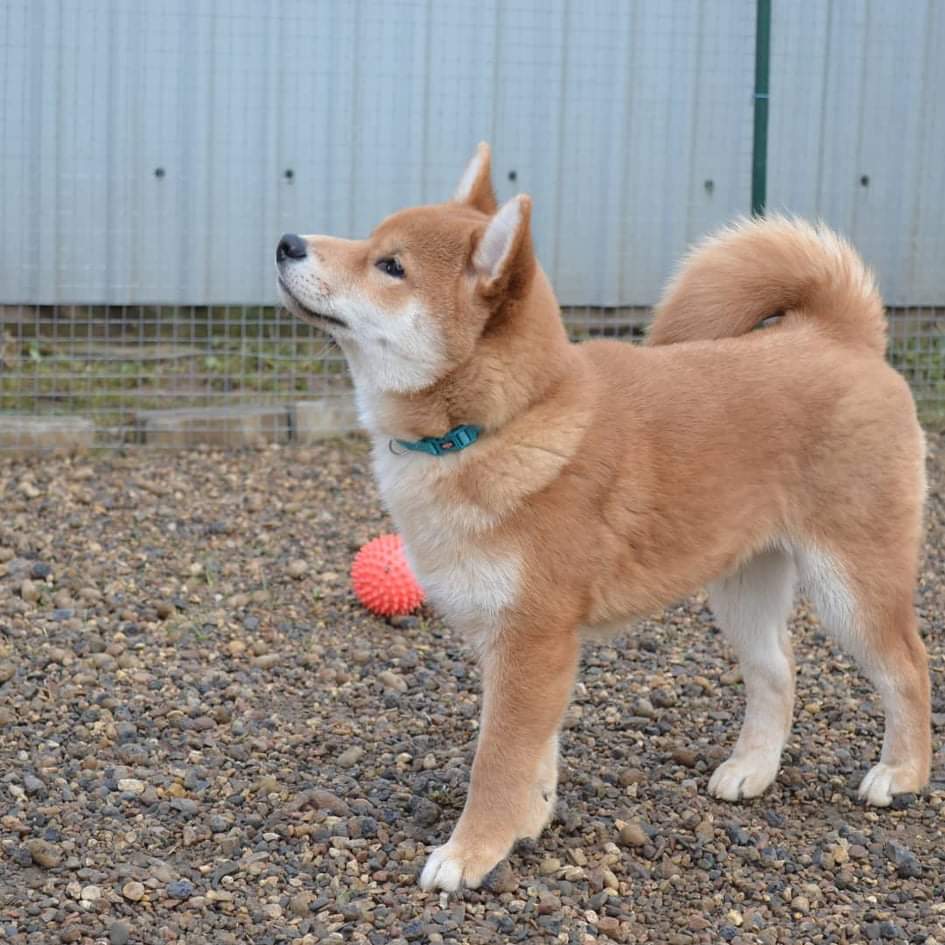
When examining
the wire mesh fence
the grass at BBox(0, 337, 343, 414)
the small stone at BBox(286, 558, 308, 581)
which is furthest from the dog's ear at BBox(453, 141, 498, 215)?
the grass at BBox(0, 337, 343, 414)

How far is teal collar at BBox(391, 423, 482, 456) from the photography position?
321 cm

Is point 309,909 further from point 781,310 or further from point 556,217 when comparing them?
point 556,217

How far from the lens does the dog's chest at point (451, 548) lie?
125 inches

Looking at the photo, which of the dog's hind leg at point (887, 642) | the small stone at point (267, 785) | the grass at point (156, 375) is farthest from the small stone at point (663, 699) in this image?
the grass at point (156, 375)

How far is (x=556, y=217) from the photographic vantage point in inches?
290

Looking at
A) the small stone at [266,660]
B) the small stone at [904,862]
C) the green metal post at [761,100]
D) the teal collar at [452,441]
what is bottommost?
the small stone at [904,862]

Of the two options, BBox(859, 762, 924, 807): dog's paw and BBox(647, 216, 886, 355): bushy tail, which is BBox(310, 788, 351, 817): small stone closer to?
BBox(859, 762, 924, 807): dog's paw

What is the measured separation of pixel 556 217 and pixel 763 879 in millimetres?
4607

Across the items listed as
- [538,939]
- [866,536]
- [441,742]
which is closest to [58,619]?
[441,742]

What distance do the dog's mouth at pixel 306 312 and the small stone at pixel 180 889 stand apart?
1.26 meters

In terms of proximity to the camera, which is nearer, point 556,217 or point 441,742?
point 441,742

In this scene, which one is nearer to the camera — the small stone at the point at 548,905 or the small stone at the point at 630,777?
the small stone at the point at 548,905

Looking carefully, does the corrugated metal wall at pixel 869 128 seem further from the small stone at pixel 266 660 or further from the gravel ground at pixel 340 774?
the small stone at pixel 266 660

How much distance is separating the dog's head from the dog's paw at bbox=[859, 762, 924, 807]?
1.58 metres
